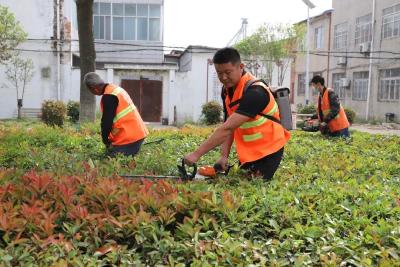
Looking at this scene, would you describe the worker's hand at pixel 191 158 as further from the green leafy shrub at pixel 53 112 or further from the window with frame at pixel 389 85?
the window with frame at pixel 389 85

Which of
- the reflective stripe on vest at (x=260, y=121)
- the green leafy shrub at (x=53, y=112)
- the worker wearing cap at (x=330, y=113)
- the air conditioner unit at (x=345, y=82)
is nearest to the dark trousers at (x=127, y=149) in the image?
the reflective stripe on vest at (x=260, y=121)

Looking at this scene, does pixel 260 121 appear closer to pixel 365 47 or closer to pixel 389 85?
pixel 389 85

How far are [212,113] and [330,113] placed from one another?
1205 cm

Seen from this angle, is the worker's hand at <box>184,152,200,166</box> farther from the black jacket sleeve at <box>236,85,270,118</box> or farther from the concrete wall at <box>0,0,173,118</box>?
the concrete wall at <box>0,0,173,118</box>

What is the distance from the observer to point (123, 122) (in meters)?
5.45

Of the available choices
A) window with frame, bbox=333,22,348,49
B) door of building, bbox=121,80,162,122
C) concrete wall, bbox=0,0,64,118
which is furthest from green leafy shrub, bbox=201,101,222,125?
window with frame, bbox=333,22,348,49

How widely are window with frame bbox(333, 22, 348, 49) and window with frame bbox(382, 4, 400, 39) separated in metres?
3.82

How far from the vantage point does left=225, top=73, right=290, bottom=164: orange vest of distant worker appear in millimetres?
3654

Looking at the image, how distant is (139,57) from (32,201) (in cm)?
2430

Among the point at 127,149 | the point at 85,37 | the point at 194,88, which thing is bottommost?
the point at 127,149

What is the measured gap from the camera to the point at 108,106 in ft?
17.4

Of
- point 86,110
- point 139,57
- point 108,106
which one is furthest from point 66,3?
point 108,106

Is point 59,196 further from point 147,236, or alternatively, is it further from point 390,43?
point 390,43

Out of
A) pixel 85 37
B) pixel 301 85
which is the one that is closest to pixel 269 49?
pixel 301 85
